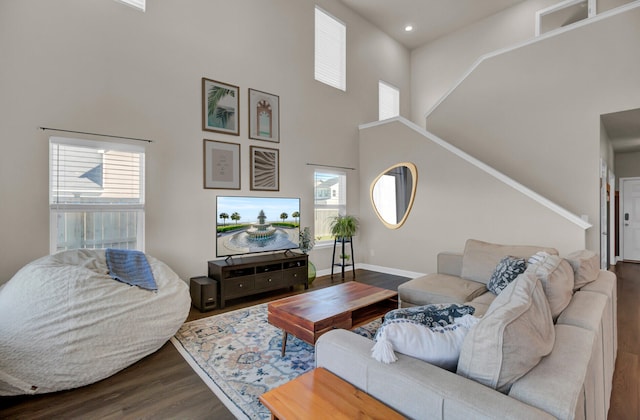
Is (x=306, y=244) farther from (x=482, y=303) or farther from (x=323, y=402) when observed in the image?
(x=323, y=402)

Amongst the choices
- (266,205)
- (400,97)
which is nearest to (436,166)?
(266,205)

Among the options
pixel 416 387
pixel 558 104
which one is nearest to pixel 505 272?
pixel 416 387

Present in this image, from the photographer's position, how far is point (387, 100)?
7.42m

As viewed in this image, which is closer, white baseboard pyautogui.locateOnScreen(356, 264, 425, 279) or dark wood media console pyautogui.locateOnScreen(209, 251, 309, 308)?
dark wood media console pyautogui.locateOnScreen(209, 251, 309, 308)

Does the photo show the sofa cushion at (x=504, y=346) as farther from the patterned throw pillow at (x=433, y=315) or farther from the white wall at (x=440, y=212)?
the white wall at (x=440, y=212)

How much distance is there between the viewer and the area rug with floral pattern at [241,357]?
208 cm

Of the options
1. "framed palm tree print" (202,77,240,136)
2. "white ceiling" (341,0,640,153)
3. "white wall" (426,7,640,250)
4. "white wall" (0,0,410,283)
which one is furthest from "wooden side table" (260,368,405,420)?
"white ceiling" (341,0,640,153)

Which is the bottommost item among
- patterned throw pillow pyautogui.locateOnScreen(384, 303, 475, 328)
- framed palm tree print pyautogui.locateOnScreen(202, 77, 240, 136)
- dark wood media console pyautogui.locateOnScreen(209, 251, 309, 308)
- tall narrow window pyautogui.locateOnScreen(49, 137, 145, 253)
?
dark wood media console pyautogui.locateOnScreen(209, 251, 309, 308)

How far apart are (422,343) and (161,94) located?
4.05m

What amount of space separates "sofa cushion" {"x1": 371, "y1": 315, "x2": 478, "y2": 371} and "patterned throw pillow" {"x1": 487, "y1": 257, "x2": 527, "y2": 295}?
6.12 feet

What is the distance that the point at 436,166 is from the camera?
511cm

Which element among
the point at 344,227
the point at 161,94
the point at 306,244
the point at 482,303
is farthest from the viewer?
the point at 344,227

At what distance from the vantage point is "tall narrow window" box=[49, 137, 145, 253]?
322 cm

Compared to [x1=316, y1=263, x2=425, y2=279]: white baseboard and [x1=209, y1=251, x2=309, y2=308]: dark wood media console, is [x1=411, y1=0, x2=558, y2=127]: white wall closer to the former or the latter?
[x1=316, y1=263, x2=425, y2=279]: white baseboard
